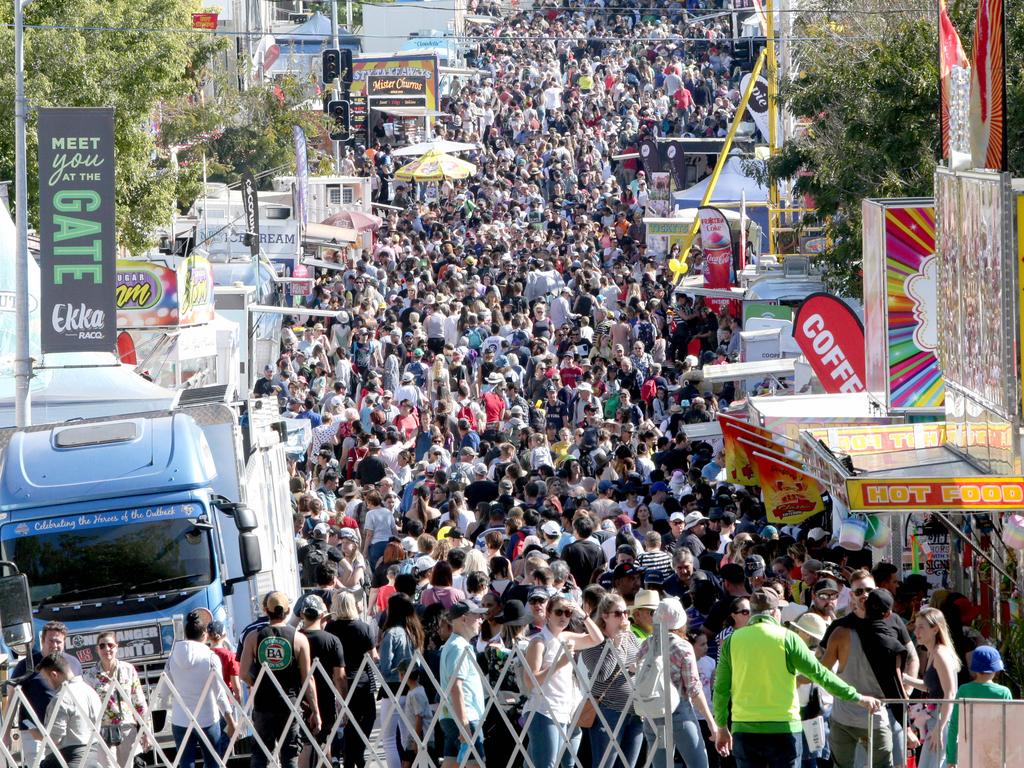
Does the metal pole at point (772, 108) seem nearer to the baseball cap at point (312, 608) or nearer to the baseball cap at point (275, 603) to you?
the baseball cap at point (312, 608)

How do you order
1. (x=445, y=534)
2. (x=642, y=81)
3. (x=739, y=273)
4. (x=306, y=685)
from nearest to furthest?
(x=306, y=685) < (x=445, y=534) < (x=739, y=273) < (x=642, y=81)

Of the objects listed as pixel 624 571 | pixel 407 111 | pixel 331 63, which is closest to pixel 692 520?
pixel 624 571

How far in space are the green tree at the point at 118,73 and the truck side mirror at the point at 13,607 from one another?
14.6 meters

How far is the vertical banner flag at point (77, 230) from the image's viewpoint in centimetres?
1812

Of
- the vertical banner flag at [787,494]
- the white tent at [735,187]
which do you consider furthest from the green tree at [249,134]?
the vertical banner flag at [787,494]

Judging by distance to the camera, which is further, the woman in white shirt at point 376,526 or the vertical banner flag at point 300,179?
the vertical banner flag at point 300,179

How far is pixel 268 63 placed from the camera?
6325 centimetres

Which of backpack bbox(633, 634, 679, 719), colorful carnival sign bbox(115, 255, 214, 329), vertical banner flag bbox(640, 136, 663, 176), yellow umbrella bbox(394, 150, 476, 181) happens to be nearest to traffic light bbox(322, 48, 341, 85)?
yellow umbrella bbox(394, 150, 476, 181)

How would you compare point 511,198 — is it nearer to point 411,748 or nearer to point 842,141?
point 842,141

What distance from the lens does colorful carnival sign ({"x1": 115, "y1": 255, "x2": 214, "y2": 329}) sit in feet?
73.7

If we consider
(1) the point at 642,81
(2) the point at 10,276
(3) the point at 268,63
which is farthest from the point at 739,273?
(3) the point at 268,63

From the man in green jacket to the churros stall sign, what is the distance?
63.7 inches

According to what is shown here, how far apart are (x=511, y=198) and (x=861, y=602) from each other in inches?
1387

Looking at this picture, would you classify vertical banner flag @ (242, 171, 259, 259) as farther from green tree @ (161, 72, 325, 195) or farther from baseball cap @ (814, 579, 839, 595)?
baseball cap @ (814, 579, 839, 595)
